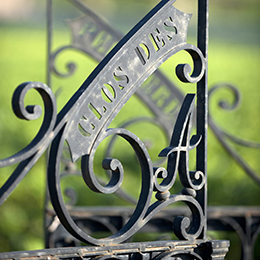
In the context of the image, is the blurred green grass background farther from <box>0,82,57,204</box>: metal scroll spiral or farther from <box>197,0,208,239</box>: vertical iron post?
<box>0,82,57,204</box>: metal scroll spiral

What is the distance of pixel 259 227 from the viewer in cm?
172

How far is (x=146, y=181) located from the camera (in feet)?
2.32

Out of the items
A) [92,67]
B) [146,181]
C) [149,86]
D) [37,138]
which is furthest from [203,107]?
[92,67]

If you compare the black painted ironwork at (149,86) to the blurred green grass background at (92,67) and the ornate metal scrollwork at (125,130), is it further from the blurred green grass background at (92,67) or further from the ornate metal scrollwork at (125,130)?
the ornate metal scrollwork at (125,130)

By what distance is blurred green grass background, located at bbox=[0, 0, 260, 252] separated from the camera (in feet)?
7.54

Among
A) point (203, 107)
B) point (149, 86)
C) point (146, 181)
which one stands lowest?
point (146, 181)

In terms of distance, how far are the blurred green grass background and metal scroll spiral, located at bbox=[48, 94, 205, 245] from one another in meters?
1.58

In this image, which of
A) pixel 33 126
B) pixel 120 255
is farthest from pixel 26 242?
pixel 120 255

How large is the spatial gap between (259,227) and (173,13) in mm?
1247

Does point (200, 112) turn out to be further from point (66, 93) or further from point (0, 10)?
point (0, 10)

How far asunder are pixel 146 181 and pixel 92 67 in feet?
6.09

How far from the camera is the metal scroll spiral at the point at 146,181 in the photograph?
62 cm

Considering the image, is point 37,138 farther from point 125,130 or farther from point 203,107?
point 203,107

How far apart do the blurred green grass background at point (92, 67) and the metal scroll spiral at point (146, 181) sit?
158cm
